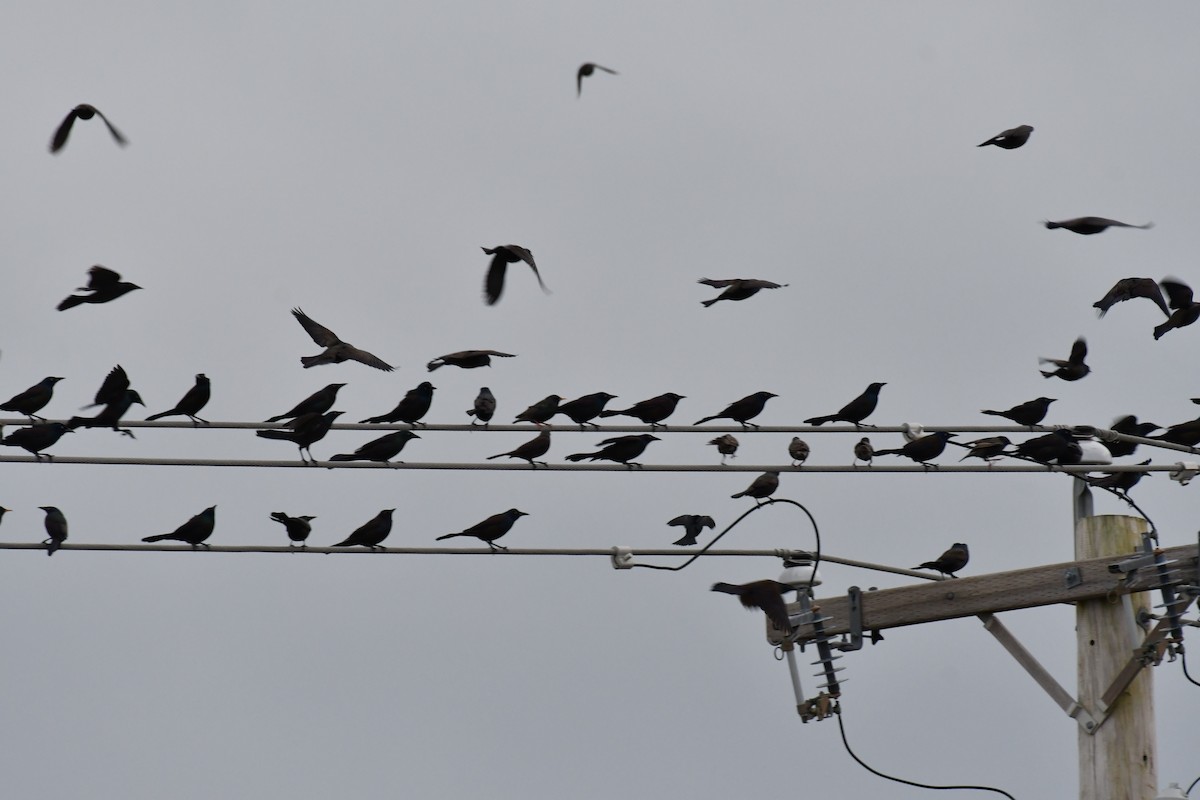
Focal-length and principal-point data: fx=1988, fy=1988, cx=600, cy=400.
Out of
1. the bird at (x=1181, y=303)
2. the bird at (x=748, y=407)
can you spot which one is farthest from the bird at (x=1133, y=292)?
the bird at (x=748, y=407)

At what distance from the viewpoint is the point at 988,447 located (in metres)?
15.4

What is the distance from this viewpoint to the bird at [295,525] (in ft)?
58.1

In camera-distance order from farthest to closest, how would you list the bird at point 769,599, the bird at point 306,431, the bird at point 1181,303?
the bird at point 1181,303, the bird at point 306,431, the bird at point 769,599

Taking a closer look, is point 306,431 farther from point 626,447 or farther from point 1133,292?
point 1133,292

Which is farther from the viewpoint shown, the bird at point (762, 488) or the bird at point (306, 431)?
the bird at point (762, 488)

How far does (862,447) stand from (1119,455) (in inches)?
140

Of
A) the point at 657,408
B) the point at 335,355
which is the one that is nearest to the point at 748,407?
the point at 657,408

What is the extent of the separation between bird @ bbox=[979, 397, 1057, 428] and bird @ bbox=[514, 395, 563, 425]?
3751 mm

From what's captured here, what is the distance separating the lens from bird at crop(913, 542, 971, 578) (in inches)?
661

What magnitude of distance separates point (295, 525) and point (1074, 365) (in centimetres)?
696

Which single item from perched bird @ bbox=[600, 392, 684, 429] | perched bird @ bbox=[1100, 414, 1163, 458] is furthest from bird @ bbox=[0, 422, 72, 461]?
perched bird @ bbox=[1100, 414, 1163, 458]

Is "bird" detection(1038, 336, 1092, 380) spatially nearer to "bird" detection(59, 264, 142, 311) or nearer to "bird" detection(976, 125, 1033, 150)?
"bird" detection(976, 125, 1033, 150)

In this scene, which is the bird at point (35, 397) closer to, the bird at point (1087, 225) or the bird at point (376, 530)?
the bird at point (376, 530)

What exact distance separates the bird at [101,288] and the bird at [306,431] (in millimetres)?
1466
